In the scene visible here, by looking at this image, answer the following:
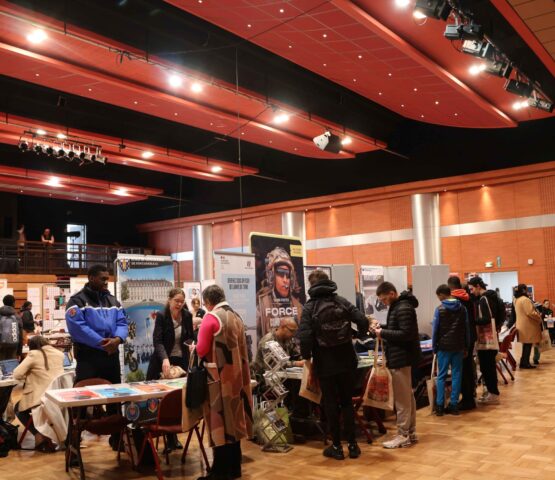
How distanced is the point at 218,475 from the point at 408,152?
12656mm

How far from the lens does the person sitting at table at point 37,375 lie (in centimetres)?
514

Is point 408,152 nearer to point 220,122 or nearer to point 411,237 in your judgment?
point 411,237

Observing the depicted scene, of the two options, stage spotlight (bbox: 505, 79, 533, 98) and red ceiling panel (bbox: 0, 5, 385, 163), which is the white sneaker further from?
stage spotlight (bbox: 505, 79, 533, 98)

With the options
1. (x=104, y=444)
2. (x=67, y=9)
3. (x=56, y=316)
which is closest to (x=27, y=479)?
(x=104, y=444)

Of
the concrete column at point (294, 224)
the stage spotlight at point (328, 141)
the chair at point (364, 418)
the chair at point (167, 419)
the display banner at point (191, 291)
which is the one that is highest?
the stage spotlight at point (328, 141)

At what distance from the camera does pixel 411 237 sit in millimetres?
15945

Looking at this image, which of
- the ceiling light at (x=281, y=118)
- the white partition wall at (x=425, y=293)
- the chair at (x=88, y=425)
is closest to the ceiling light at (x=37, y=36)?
the ceiling light at (x=281, y=118)

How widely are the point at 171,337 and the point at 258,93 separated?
6289 millimetres

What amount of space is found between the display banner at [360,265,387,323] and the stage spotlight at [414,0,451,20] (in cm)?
332

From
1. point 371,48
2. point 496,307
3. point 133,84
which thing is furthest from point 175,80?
point 496,307

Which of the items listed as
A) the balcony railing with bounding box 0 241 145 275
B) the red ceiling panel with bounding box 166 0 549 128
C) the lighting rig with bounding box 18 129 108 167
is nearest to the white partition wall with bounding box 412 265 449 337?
the red ceiling panel with bounding box 166 0 549 128

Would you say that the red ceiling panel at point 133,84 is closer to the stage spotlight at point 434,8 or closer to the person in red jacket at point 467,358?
the stage spotlight at point 434,8

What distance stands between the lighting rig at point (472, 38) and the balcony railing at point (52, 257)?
13.6 metres

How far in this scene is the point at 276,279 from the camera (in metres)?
5.99
